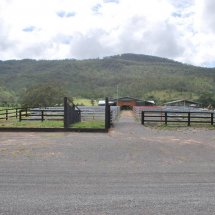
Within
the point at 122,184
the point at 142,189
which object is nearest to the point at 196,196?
the point at 142,189

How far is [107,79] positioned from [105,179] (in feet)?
548

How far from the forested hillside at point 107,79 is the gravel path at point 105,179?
12027 centimetres

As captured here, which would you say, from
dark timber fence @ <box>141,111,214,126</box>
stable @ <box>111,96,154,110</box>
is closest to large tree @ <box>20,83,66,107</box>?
stable @ <box>111,96,154,110</box>

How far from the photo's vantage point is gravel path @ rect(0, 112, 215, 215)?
623 cm

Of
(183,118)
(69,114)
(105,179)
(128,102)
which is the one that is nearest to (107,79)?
(128,102)

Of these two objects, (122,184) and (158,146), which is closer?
(122,184)

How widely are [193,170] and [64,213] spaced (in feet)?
15.0

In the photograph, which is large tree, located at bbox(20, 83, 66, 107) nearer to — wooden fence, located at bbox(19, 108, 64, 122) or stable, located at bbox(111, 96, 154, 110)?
stable, located at bbox(111, 96, 154, 110)

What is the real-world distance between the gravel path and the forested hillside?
120 metres

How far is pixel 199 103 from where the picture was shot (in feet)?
372

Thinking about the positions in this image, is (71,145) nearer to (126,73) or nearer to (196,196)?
(196,196)

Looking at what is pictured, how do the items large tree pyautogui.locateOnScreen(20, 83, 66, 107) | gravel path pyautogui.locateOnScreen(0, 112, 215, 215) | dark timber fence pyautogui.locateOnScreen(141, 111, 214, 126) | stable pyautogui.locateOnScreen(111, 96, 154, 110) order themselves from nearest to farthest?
gravel path pyautogui.locateOnScreen(0, 112, 215, 215)
dark timber fence pyautogui.locateOnScreen(141, 111, 214, 126)
large tree pyautogui.locateOnScreen(20, 83, 66, 107)
stable pyautogui.locateOnScreen(111, 96, 154, 110)

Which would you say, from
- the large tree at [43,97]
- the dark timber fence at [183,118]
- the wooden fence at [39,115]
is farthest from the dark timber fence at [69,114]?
the large tree at [43,97]

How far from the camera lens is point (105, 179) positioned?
8.31 metres
